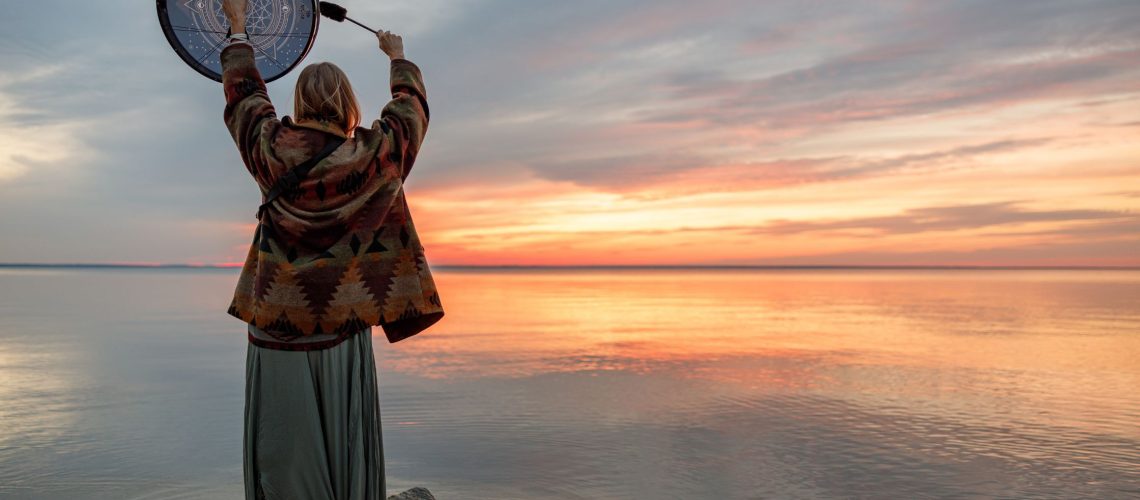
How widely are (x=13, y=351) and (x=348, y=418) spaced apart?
12381 millimetres

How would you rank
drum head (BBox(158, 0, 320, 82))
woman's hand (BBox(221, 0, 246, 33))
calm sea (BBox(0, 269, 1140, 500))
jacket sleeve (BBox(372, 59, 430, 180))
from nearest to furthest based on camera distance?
1. jacket sleeve (BBox(372, 59, 430, 180))
2. woman's hand (BBox(221, 0, 246, 33))
3. drum head (BBox(158, 0, 320, 82))
4. calm sea (BBox(0, 269, 1140, 500))

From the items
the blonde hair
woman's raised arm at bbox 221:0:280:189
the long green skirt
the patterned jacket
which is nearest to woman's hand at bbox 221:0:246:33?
woman's raised arm at bbox 221:0:280:189

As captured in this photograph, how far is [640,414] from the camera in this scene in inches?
294

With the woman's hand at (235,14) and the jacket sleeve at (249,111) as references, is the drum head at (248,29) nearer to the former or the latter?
the woman's hand at (235,14)

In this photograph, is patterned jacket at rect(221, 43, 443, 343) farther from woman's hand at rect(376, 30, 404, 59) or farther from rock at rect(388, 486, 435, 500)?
rock at rect(388, 486, 435, 500)

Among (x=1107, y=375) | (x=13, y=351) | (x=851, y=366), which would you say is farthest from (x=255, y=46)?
(x=13, y=351)

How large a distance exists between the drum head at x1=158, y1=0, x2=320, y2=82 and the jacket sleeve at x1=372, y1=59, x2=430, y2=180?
45 cm

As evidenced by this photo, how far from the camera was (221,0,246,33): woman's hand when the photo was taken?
2.58 meters

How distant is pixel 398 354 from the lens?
12.1 m

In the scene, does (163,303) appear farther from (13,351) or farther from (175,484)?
(175,484)

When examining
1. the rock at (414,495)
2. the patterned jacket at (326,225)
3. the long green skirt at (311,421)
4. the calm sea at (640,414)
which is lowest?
the calm sea at (640,414)

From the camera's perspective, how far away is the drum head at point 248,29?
8.85 feet

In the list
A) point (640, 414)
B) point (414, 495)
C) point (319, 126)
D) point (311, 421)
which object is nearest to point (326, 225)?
point (319, 126)

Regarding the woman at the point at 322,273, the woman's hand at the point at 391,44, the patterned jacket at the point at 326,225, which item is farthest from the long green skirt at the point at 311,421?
the woman's hand at the point at 391,44
